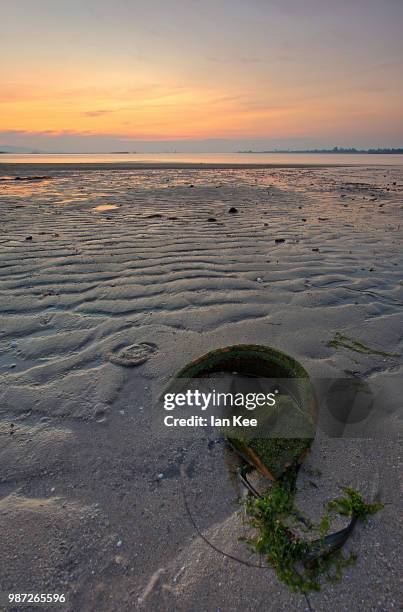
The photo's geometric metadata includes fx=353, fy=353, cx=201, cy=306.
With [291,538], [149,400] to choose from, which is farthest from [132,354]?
[291,538]

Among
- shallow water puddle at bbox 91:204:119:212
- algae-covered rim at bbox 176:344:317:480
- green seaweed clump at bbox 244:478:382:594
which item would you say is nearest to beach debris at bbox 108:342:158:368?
algae-covered rim at bbox 176:344:317:480

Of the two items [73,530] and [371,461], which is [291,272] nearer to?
[371,461]

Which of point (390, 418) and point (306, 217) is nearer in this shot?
point (390, 418)

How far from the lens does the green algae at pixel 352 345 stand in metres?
3.34

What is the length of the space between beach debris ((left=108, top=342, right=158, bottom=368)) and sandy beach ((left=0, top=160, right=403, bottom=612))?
2cm

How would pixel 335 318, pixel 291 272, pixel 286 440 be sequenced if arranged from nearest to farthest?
pixel 286 440, pixel 335 318, pixel 291 272

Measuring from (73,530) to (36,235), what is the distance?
6.49 metres

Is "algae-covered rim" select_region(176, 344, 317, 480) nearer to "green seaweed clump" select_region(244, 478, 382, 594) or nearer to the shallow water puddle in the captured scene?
"green seaweed clump" select_region(244, 478, 382, 594)

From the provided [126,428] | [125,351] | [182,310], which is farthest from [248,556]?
[182,310]

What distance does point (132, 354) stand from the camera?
3.29m

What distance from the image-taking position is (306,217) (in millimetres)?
9469

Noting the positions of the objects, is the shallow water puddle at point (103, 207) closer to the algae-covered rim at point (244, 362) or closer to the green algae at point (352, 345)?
the green algae at point (352, 345)

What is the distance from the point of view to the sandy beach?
5.39ft

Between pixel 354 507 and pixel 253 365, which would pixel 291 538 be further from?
pixel 253 365
